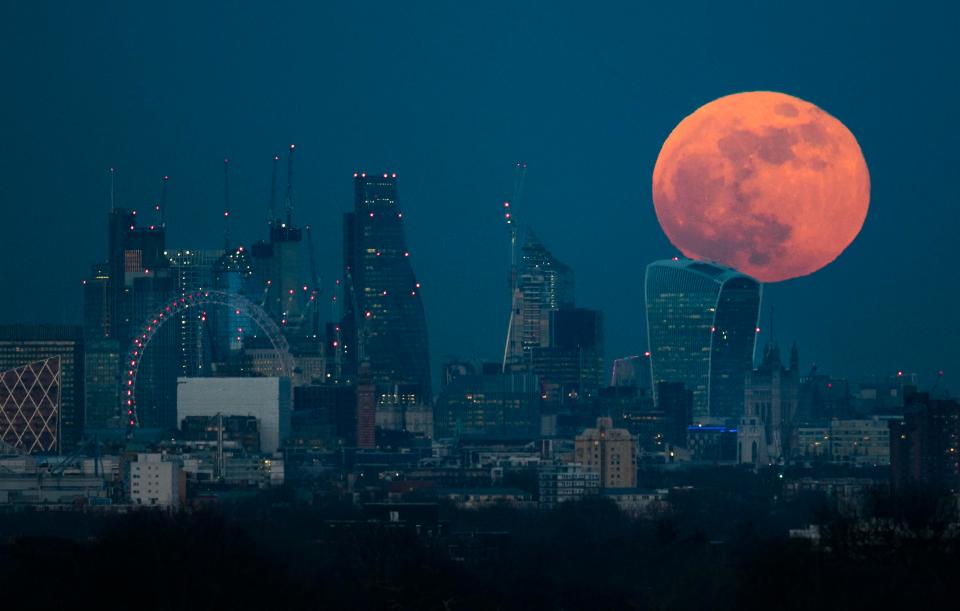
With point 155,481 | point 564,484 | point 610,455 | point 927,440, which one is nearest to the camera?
point 155,481

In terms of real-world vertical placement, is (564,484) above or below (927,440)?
below

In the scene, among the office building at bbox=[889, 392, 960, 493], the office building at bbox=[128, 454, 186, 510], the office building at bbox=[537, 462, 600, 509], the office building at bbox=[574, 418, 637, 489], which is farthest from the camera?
the office building at bbox=[574, 418, 637, 489]

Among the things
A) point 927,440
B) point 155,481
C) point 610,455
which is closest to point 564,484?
point 927,440

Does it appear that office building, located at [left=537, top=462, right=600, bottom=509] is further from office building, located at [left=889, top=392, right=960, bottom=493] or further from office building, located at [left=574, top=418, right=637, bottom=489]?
office building, located at [left=889, top=392, right=960, bottom=493]

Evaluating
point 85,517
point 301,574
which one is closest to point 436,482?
point 85,517

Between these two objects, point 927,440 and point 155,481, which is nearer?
point 155,481

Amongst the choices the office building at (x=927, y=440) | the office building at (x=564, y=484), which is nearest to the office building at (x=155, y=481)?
the office building at (x=564, y=484)

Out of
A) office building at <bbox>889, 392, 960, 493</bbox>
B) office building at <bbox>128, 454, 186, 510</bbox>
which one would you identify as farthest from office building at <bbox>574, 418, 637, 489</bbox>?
office building at <bbox>128, 454, 186, 510</bbox>

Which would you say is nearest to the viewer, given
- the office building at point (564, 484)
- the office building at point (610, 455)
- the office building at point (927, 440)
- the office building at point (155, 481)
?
the office building at point (155, 481)

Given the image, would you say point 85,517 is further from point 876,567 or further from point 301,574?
point 876,567

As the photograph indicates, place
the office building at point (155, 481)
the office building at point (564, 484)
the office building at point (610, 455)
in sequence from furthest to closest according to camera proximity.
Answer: the office building at point (610, 455) < the office building at point (564, 484) < the office building at point (155, 481)

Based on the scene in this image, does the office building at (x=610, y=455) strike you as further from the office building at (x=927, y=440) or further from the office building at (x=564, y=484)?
the office building at (x=927, y=440)

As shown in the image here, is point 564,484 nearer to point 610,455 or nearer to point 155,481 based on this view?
point 610,455
